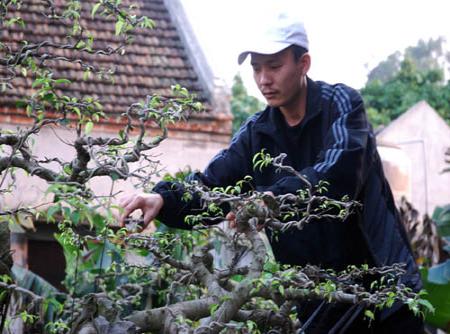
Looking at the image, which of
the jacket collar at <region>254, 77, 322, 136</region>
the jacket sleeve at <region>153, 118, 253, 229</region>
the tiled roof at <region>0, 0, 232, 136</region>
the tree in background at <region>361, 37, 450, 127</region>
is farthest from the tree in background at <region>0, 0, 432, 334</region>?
the tree in background at <region>361, 37, 450, 127</region>

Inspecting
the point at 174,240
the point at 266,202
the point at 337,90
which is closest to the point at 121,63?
the point at 337,90

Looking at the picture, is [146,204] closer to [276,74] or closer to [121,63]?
[276,74]

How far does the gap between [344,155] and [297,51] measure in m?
0.51

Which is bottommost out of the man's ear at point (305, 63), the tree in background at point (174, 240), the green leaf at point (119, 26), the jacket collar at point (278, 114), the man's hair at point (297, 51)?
the tree in background at point (174, 240)

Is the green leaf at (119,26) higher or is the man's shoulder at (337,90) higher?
the green leaf at (119,26)

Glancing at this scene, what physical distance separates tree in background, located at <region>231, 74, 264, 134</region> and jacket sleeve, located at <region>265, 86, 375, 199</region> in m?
20.5

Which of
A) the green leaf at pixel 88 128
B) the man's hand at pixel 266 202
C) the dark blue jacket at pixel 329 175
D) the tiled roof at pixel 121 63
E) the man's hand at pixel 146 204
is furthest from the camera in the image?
the tiled roof at pixel 121 63

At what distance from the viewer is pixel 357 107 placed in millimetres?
3965

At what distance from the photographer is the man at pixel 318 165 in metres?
3.77

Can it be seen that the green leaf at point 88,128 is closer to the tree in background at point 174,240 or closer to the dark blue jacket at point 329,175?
the tree in background at point 174,240

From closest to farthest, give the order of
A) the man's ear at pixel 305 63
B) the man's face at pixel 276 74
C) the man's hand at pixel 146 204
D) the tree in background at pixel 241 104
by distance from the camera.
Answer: the man's hand at pixel 146 204 → the man's face at pixel 276 74 → the man's ear at pixel 305 63 → the tree in background at pixel 241 104

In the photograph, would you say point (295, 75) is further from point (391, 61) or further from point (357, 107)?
point (391, 61)

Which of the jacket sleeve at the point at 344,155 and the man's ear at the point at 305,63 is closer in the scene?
the jacket sleeve at the point at 344,155

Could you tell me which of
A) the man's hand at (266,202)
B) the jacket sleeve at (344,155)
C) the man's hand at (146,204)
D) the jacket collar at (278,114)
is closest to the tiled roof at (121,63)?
the jacket collar at (278,114)
